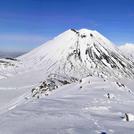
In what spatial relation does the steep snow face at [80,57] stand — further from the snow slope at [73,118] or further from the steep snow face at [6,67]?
the snow slope at [73,118]

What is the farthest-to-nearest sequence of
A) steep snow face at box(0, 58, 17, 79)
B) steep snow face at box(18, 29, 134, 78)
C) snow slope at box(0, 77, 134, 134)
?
steep snow face at box(18, 29, 134, 78) → steep snow face at box(0, 58, 17, 79) → snow slope at box(0, 77, 134, 134)

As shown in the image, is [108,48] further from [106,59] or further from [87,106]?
[87,106]

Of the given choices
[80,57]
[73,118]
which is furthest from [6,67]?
[73,118]

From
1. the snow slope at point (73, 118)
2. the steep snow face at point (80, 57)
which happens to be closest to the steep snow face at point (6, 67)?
the steep snow face at point (80, 57)

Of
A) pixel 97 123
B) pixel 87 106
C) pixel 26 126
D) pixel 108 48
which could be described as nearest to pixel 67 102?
pixel 87 106

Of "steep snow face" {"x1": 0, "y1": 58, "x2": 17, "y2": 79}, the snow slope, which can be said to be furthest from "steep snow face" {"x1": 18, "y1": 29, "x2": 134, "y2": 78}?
the snow slope

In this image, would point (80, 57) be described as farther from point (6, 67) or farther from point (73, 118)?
point (73, 118)

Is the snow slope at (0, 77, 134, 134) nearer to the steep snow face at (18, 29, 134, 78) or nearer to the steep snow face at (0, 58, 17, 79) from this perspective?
the steep snow face at (0, 58, 17, 79)

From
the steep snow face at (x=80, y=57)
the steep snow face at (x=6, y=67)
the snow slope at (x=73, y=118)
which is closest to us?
the snow slope at (x=73, y=118)

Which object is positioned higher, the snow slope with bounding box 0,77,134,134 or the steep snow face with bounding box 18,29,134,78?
the steep snow face with bounding box 18,29,134,78
